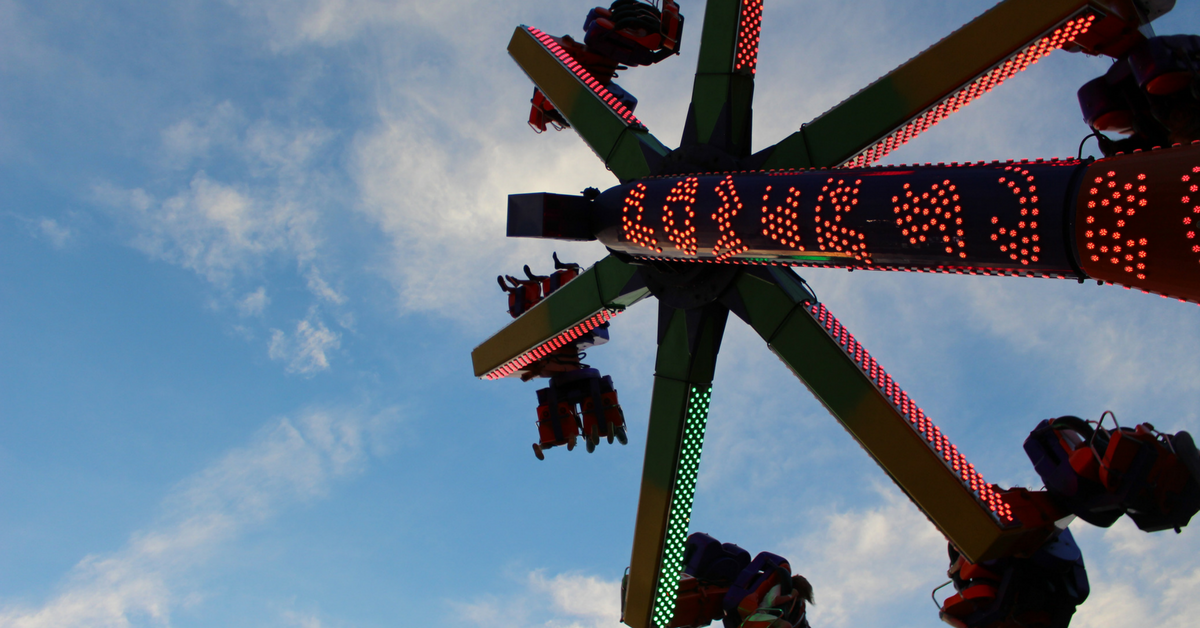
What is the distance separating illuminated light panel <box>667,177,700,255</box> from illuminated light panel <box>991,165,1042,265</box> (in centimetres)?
315

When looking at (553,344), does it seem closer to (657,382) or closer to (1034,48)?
(657,382)

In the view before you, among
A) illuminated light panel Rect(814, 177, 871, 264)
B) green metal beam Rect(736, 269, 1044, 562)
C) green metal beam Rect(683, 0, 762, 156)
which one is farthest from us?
green metal beam Rect(683, 0, 762, 156)

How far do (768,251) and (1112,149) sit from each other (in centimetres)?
361

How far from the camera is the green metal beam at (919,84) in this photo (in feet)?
25.8

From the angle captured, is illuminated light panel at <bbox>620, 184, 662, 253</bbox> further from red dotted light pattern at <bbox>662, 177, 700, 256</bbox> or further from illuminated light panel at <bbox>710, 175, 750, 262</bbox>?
illuminated light panel at <bbox>710, 175, 750, 262</bbox>

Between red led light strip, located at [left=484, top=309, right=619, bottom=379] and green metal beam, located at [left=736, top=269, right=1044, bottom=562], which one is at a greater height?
red led light strip, located at [left=484, top=309, right=619, bottom=379]

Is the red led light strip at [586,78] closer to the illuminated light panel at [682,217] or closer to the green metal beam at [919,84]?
the green metal beam at [919,84]

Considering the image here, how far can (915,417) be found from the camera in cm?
812

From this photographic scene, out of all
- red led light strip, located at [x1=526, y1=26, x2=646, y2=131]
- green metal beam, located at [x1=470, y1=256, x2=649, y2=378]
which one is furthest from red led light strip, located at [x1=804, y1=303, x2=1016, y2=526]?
red led light strip, located at [x1=526, y1=26, x2=646, y2=131]

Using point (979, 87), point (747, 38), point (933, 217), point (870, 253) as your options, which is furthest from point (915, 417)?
point (747, 38)

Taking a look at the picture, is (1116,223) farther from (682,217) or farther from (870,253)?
(682,217)

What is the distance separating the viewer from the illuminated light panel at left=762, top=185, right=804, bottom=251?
7.20 meters

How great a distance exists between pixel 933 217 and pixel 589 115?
6.48 metres

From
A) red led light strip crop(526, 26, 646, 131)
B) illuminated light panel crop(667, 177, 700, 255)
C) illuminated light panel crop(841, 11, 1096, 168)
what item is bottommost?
illuminated light panel crop(667, 177, 700, 255)
